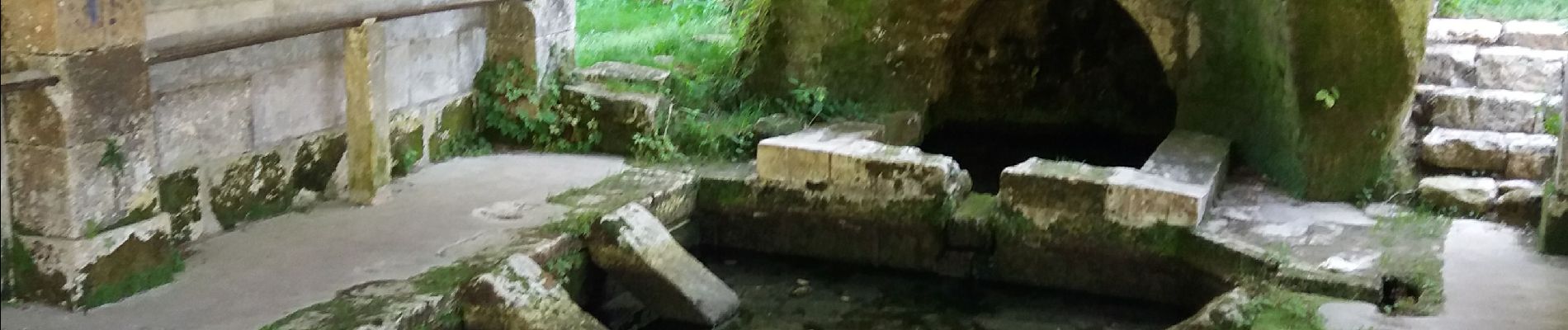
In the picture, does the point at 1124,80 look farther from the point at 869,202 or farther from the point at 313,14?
the point at 313,14

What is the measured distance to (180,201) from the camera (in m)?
5.43

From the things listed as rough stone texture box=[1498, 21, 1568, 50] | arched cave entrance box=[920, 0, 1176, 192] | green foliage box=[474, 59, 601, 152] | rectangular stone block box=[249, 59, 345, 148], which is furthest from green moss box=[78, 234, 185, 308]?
rough stone texture box=[1498, 21, 1568, 50]

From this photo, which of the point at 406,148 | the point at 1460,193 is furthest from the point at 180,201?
the point at 1460,193

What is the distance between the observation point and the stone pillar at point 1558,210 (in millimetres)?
5539

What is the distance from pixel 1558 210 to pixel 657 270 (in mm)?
3891

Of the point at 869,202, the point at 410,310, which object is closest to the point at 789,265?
the point at 869,202

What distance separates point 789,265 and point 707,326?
3.96ft

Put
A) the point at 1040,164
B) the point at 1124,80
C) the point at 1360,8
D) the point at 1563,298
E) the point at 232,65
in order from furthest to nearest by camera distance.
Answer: the point at 1124,80
the point at 1040,164
the point at 1360,8
the point at 232,65
the point at 1563,298

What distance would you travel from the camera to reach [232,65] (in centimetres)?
562

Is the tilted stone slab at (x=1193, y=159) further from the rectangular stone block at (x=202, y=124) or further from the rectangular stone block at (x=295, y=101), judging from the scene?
the rectangular stone block at (x=202, y=124)

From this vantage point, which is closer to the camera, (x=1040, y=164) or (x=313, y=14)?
(x=313, y=14)

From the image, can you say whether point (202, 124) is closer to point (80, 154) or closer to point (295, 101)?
point (295, 101)

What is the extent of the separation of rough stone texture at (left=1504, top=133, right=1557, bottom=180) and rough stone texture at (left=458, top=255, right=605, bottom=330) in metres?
4.57

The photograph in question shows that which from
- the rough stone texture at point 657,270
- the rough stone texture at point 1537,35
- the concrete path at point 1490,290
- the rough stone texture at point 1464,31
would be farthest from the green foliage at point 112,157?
the rough stone texture at point 1537,35
